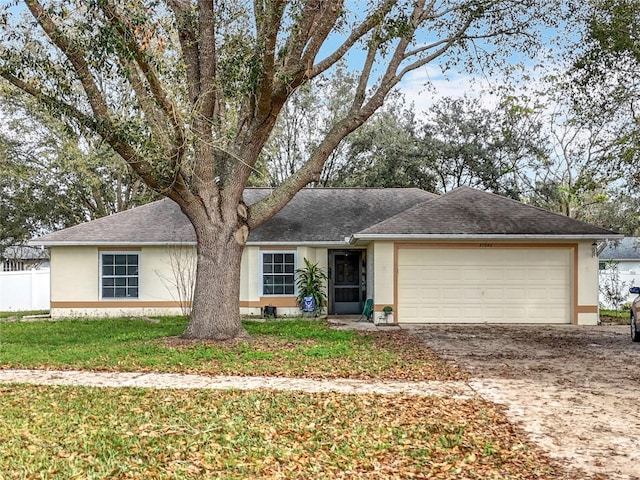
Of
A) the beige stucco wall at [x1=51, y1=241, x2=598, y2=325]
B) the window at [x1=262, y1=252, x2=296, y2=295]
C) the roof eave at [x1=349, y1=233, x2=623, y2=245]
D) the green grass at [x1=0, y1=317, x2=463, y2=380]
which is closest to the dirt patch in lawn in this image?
the green grass at [x1=0, y1=317, x2=463, y2=380]

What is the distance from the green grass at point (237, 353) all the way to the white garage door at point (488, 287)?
292cm

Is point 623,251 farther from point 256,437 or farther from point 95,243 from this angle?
point 256,437

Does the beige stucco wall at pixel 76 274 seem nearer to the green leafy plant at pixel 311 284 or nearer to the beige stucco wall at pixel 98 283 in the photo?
the beige stucco wall at pixel 98 283

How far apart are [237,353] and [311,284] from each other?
24.7ft

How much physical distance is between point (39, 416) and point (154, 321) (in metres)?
A: 10.5

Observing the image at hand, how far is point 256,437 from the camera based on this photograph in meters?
5.71

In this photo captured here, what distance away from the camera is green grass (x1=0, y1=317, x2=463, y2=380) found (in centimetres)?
936

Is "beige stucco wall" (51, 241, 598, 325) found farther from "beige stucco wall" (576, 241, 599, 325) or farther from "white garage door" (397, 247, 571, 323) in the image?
"beige stucco wall" (576, 241, 599, 325)

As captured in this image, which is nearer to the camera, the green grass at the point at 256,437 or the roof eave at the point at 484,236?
the green grass at the point at 256,437

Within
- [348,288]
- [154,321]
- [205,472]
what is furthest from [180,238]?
[205,472]

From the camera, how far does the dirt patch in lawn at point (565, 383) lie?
18.1ft

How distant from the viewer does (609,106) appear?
48.1ft

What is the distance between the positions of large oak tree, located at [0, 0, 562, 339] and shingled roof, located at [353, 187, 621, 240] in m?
4.08

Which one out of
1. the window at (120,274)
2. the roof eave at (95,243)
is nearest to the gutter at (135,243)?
the roof eave at (95,243)
